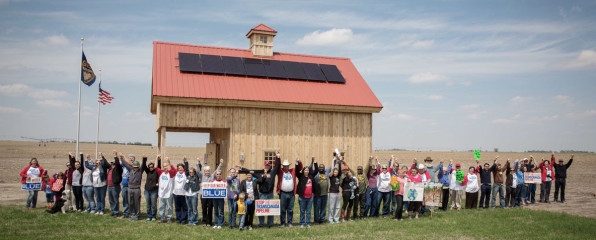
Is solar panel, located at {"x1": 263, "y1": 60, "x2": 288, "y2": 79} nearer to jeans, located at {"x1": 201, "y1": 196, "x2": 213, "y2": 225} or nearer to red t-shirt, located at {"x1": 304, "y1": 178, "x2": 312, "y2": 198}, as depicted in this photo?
red t-shirt, located at {"x1": 304, "y1": 178, "x2": 312, "y2": 198}

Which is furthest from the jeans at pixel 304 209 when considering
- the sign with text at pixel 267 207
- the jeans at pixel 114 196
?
the jeans at pixel 114 196

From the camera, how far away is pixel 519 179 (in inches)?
768

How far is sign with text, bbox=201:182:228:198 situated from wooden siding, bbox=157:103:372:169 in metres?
7.30

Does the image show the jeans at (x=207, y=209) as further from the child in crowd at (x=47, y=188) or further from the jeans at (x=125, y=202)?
the child in crowd at (x=47, y=188)

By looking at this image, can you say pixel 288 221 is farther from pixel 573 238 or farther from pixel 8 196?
pixel 8 196

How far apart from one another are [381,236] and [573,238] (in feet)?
16.1

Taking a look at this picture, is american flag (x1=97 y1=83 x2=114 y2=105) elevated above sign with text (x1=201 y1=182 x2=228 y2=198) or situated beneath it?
elevated above

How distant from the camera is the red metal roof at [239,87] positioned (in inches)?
861

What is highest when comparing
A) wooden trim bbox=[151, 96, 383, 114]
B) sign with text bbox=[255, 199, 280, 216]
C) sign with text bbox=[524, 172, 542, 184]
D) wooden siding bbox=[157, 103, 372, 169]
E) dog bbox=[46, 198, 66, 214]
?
wooden trim bbox=[151, 96, 383, 114]

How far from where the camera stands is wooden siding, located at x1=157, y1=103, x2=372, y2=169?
21.7 metres

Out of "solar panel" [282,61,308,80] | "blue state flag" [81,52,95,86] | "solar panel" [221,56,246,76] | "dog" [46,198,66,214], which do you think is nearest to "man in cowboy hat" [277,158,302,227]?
"dog" [46,198,66,214]

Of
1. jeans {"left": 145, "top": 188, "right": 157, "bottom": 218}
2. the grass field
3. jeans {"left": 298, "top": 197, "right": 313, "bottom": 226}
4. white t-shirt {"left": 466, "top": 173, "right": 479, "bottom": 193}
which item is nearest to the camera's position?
the grass field

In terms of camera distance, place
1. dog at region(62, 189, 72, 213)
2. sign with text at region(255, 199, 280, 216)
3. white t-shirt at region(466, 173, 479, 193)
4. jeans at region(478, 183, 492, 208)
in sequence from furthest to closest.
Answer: jeans at region(478, 183, 492, 208) → white t-shirt at region(466, 173, 479, 193) → dog at region(62, 189, 72, 213) → sign with text at region(255, 199, 280, 216)

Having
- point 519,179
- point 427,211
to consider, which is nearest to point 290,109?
point 427,211
